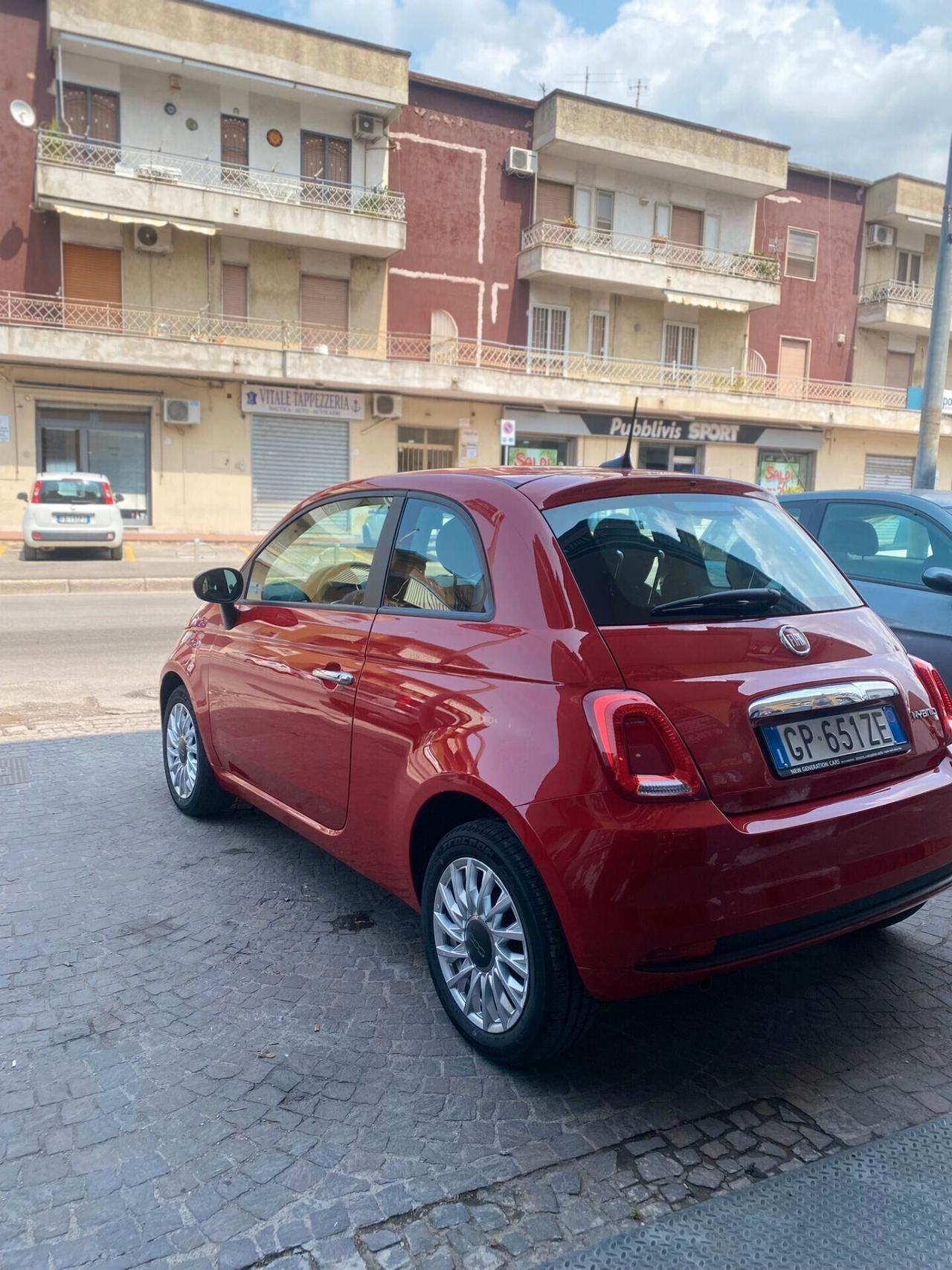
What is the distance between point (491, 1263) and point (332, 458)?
26.4m

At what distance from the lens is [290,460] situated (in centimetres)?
2694

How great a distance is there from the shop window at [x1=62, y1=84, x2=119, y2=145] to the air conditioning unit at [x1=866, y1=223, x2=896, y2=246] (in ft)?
81.7

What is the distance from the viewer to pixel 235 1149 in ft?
8.14

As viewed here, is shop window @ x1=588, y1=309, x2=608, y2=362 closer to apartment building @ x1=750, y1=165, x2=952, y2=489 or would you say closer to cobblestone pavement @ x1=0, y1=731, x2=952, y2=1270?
apartment building @ x1=750, y1=165, x2=952, y2=489

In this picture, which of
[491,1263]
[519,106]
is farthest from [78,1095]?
[519,106]

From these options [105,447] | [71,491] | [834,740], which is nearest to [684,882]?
[834,740]

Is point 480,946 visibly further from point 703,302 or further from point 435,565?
point 703,302

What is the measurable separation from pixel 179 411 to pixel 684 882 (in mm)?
24689

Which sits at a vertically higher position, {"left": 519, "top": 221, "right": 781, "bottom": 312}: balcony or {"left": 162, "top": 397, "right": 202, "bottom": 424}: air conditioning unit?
{"left": 519, "top": 221, "right": 781, "bottom": 312}: balcony

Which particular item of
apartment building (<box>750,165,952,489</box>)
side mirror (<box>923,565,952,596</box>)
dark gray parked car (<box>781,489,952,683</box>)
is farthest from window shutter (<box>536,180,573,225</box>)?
side mirror (<box>923,565,952,596</box>)

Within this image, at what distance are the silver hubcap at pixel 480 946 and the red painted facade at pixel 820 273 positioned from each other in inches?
1320

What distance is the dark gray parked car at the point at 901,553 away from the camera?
18.0ft

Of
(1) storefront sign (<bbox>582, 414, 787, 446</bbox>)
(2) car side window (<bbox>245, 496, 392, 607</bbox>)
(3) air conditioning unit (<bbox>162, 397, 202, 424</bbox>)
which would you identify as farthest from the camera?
(1) storefront sign (<bbox>582, 414, 787, 446</bbox>)

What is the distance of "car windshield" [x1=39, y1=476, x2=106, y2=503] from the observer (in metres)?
18.5
